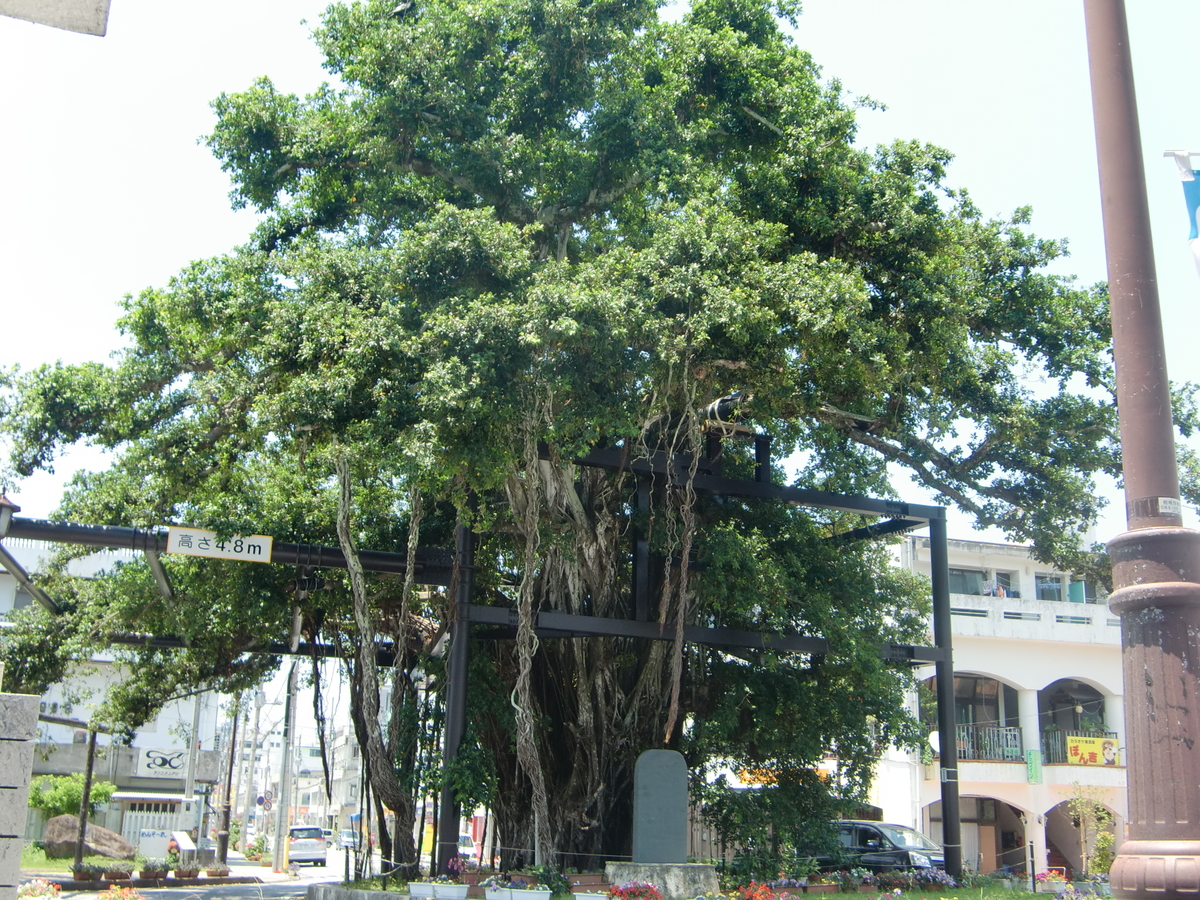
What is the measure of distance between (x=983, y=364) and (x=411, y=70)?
8335mm

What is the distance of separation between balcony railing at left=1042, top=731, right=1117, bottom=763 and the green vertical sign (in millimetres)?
962

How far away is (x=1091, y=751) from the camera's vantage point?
82.6 feet

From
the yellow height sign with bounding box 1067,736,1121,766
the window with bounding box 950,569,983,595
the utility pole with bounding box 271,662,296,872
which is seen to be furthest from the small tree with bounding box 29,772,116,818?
the yellow height sign with bounding box 1067,736,1121,766

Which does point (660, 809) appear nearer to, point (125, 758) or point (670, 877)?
point (670, 877)

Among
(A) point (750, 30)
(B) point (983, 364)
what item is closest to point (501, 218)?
(A) point (750, 30)

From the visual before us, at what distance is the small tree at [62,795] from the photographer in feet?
100

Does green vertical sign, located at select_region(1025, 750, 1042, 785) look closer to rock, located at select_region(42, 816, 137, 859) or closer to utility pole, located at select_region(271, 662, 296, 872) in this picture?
utility pole, located at select_region(271, 662, 296, 872)

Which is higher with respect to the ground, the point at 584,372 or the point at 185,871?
the point at 584,372

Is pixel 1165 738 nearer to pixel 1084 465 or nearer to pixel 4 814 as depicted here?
pixel 4 814

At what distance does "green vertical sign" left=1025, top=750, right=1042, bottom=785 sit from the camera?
80.6ft

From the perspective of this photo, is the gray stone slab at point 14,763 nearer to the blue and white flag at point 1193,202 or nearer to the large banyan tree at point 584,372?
the large banyan tree at point 584,372

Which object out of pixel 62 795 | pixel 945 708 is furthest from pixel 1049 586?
pixel 62 795

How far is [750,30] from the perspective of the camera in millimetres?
14414

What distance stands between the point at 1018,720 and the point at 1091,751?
5.76 ft
